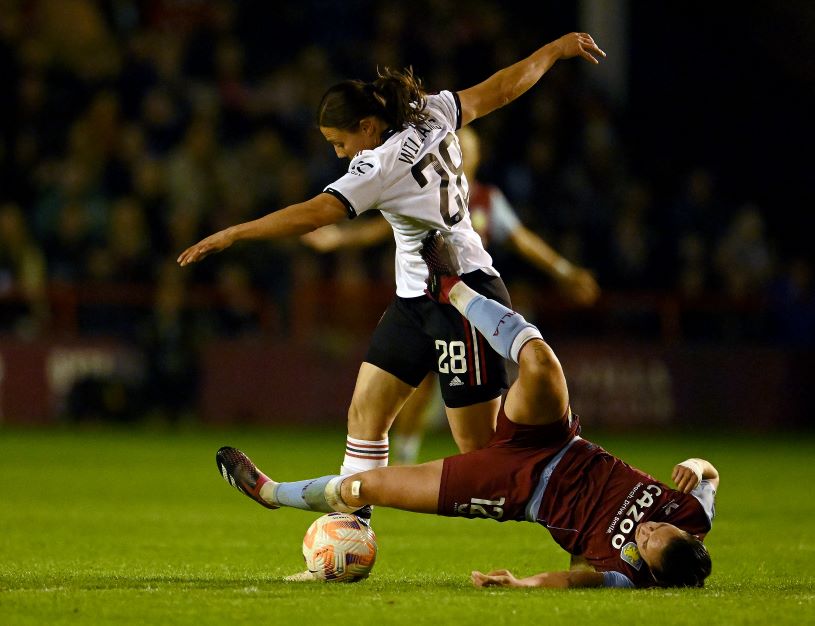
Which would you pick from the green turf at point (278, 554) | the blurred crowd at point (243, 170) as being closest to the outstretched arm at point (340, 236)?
the green turf at point (278, 554)

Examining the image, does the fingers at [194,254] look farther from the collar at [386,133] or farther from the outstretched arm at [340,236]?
the collar at [386,133]

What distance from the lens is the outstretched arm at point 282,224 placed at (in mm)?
6371

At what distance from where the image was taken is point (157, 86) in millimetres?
18281

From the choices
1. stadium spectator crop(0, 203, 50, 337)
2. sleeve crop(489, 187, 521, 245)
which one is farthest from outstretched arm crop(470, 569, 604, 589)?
stadium spectator crop(0, 203, 50, 337)

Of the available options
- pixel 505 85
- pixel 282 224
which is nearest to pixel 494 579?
pixel 282 224

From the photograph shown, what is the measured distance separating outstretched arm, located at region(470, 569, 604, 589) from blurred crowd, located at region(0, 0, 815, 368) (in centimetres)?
1073

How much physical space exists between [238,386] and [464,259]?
10646 millimetres

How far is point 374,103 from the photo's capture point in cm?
715

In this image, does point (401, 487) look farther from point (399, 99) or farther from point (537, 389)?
point (399, 99)

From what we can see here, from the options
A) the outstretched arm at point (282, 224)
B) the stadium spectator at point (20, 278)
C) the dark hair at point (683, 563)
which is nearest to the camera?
the dark hair at point (683, 563)

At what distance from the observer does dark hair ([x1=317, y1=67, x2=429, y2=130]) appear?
23.3 ft

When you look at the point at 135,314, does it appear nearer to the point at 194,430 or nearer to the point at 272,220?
the point at 194,430

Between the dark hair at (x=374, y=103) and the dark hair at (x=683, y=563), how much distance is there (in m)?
2.37

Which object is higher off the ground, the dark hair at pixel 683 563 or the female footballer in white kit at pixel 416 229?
the female footballer in white kit at pixel 416 229
